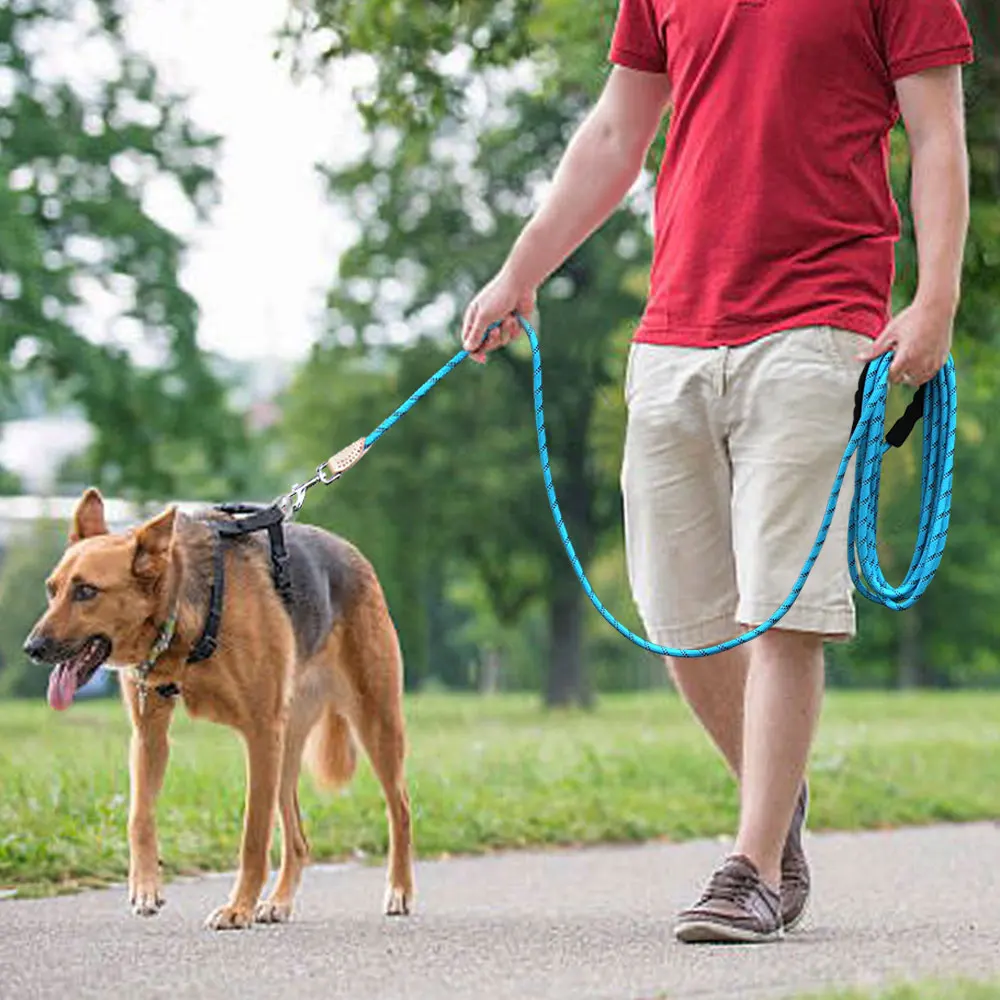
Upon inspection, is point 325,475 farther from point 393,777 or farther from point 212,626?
point 393,777

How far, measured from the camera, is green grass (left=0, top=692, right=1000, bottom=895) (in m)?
7.73

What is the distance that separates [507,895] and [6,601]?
27.0 m

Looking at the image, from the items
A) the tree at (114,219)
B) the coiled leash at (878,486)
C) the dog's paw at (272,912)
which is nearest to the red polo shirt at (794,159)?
the coiled leash at (878,486)

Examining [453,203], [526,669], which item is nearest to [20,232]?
[453,203]

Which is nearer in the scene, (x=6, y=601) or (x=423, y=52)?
(x=423, y=52)

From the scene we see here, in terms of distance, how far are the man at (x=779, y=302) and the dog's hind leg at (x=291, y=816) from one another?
1441 mm

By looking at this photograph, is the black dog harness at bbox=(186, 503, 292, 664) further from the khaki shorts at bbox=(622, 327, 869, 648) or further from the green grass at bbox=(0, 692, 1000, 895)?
the green grass at bbox=(0, 692, 1000, 895)

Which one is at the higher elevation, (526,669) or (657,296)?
(657,296)

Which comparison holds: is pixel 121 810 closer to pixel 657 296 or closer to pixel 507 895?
pixel 507 895

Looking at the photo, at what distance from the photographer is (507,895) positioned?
688 centimetres

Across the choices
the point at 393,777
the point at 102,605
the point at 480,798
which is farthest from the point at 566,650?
the point at 102,605

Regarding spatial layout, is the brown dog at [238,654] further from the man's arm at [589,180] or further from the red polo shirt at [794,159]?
the red polo shirt at [794,159]

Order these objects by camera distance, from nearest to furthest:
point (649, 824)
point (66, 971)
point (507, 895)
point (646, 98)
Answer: point (66, 971) < point (646, 98) < point (507, 895) < point (649, 824)

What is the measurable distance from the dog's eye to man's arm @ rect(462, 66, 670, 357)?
3.67ft
